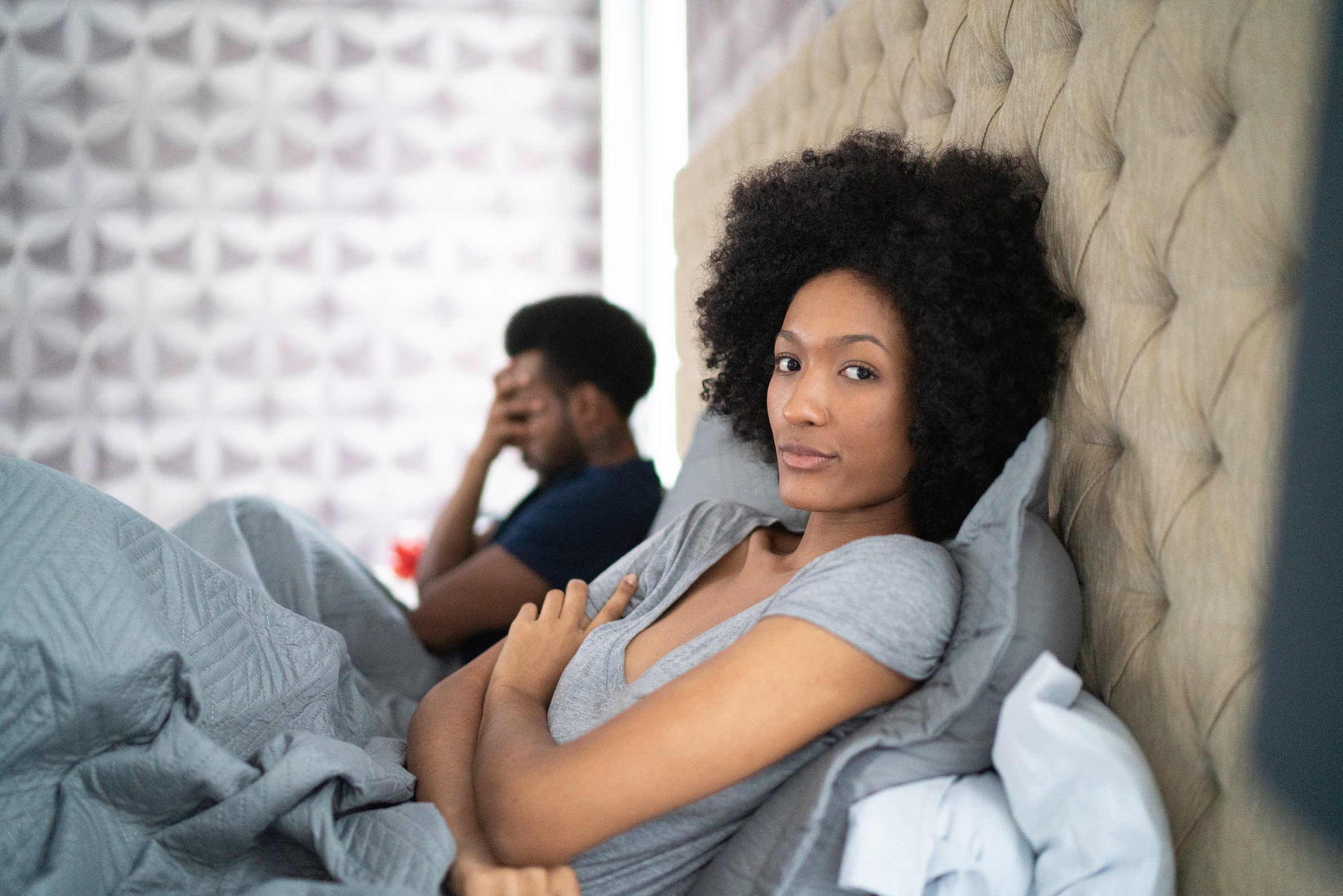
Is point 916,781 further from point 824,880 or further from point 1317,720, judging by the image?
point 1317,720

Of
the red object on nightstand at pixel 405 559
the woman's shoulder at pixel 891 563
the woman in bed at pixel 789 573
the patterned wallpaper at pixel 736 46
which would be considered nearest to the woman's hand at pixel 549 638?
the woman in bed at pixel 789 573

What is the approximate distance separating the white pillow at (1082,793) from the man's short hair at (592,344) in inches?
56.3

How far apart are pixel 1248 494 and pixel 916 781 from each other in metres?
0.35

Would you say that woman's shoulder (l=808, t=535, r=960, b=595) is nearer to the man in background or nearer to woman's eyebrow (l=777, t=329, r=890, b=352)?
woman's eyebrow (l=777, t=329, r=890, b=352)

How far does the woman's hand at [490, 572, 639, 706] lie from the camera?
1109 millimetres

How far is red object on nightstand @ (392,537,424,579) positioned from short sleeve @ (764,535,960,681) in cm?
226

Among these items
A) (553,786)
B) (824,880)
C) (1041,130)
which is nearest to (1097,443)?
(1041,130)

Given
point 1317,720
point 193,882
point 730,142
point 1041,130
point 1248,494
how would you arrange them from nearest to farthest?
point 1317,720 < point 1248,494 < point 193,882 < point 1041,130 < point 730,142

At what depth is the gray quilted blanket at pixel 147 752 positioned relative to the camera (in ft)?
2.64

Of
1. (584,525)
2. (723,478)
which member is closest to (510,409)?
(584,525)

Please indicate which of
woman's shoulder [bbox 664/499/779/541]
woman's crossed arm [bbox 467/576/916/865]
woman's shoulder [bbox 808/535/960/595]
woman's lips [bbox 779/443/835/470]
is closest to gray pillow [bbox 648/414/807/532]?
woman's shoulder [bbox 664/499/779/541]

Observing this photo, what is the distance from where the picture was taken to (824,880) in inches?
31.5

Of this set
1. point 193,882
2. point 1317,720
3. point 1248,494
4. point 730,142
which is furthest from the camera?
point 730,142

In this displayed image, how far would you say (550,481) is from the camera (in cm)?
206
